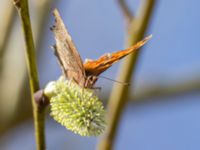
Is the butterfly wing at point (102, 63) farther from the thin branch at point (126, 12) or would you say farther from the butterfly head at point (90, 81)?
the thin branch at point (126, 12)

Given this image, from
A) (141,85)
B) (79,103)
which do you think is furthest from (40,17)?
(79,103)

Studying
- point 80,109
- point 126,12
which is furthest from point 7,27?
point 80,109

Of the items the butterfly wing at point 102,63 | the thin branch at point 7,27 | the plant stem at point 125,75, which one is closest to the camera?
the butterfly wing at point 102,63

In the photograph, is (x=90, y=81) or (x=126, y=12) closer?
(x=90, y=81)

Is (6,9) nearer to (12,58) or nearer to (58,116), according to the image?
(12,58)

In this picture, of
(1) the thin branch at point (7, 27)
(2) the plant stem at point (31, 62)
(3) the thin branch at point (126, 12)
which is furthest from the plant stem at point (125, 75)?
(1) the thin branch at point (7, 27)

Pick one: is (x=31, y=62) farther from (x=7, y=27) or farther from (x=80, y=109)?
(x=7, y=27)

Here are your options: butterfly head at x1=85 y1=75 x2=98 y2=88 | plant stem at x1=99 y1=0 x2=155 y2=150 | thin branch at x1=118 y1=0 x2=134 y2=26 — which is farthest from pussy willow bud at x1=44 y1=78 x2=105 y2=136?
thin branch at x1=118 y1=0 x2=134 y2=26
